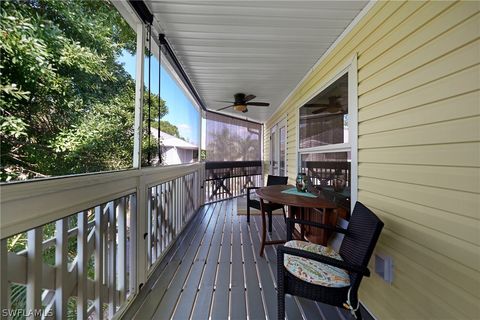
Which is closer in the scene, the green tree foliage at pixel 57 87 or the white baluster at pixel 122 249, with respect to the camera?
the green tree foliage at pixel 57 87

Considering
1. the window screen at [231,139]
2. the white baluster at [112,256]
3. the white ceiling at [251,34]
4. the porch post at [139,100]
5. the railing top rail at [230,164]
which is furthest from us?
the window screen at [231,139]

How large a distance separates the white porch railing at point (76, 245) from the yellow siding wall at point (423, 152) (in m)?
1.87

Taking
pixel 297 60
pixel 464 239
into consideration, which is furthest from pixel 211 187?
pixel 464 239

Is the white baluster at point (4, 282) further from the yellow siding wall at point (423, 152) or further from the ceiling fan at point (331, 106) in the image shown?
the ceiling fan at point (331, 106)

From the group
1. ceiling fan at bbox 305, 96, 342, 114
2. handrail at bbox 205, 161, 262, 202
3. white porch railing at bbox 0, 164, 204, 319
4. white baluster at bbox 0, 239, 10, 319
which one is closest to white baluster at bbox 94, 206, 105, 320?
white porch railing at bbox 0, 164, 204, 319

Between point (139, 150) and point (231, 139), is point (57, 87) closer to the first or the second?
point (139, 150)

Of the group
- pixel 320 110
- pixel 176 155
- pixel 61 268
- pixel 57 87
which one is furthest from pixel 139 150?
pixel 320 110

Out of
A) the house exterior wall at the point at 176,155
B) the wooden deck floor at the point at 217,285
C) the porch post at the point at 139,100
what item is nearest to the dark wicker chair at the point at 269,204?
the wooden deck floor at the point at 217,285

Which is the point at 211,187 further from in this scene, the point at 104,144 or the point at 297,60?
the point at 104,144

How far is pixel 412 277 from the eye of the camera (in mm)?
1304

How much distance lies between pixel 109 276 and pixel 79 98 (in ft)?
3.93

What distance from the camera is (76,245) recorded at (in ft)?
4.13

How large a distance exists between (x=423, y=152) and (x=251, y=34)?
173 centimetres

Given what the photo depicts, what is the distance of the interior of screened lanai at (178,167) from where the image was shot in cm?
96
